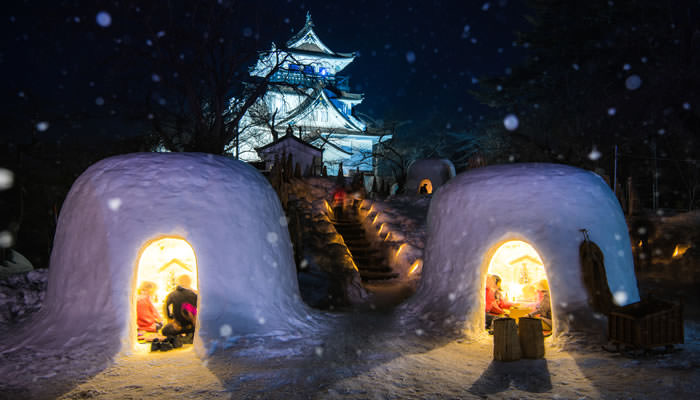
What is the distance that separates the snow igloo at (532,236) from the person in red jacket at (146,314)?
473 centimetres

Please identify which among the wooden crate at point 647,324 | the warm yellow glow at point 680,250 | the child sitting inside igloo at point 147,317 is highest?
the warm yellow glow at point 680,250

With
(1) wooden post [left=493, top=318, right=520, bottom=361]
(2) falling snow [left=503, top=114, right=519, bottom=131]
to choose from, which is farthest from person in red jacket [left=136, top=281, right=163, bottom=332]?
(2) falling snow [left=503, top=114, right=519, bottom=131]

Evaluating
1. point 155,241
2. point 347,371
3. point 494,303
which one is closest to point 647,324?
point 494,303

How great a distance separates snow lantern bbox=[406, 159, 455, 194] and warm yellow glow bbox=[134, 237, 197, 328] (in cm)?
1544

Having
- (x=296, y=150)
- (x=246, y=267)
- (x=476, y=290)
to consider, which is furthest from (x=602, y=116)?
(x=246, y=267)

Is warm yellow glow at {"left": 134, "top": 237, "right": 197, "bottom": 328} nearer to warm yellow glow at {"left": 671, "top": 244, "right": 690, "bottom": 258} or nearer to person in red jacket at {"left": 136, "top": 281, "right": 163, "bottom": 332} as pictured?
person in red jacket at {"left": 136, "top": 281, "right": 163, "bottom": 332}

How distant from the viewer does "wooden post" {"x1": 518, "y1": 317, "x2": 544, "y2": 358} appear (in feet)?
19.2

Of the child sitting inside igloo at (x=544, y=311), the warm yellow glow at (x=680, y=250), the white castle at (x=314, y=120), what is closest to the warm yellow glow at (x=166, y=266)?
the child sitting inside igloo at (x=544, y=311)

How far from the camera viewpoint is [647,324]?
18.5 ft

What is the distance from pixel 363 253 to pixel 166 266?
23.6ft

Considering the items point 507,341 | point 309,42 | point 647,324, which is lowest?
point 507,341

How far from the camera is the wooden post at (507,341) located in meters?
5.82

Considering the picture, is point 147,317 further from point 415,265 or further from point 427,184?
point 427,184

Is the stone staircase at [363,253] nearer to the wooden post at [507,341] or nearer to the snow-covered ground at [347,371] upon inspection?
the snow-covered ground at [347,371]
